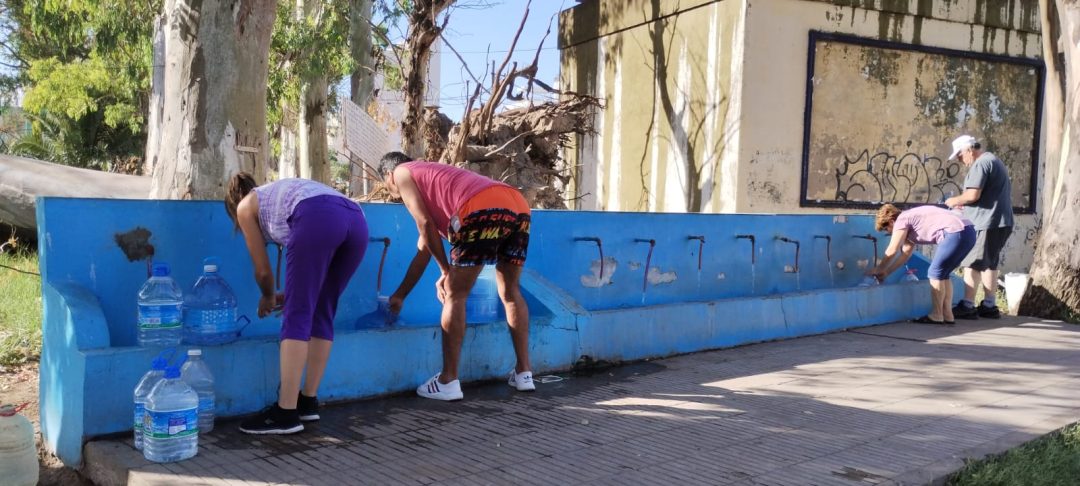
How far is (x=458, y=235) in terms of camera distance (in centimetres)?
448

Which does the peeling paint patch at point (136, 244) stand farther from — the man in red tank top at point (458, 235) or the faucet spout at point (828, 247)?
the faucet spout at point (828, 247)

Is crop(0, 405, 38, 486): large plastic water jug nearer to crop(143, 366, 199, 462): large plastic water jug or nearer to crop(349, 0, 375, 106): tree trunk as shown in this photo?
crop(143, 366, 199, 462): large plastic water jug

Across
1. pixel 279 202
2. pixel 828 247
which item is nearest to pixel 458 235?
pixel 279 202

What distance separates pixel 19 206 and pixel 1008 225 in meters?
11.2

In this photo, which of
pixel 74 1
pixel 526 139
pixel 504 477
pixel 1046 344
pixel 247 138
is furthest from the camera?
pixel 74 1

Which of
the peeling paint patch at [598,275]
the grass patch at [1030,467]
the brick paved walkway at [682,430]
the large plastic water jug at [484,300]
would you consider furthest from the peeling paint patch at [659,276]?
the grass patch at [1030,467]

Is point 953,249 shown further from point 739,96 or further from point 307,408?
point 307,408

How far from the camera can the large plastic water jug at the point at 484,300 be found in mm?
5621

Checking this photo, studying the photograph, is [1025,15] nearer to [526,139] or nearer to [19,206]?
[526,139]

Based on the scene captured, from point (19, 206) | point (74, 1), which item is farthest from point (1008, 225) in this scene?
point (74, 1)

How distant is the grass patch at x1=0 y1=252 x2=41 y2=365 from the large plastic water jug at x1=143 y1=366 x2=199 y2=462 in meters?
2.97

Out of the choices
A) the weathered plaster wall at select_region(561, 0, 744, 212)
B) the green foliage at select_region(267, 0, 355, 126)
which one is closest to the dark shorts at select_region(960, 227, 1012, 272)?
the weathered plaster wall at select_region(561, 0, 744, 212)

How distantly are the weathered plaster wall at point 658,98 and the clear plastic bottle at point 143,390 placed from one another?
808 cm

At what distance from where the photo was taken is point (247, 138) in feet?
19.6
